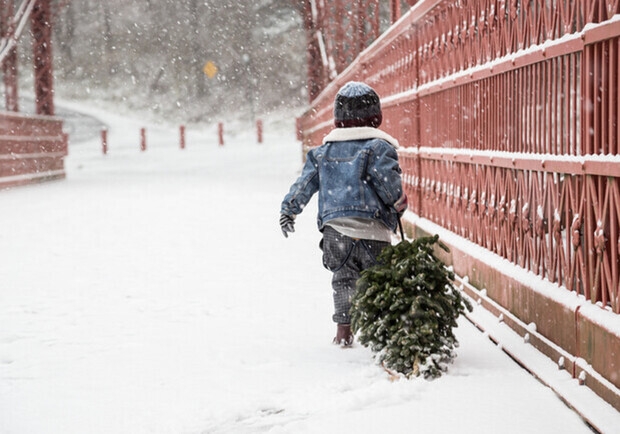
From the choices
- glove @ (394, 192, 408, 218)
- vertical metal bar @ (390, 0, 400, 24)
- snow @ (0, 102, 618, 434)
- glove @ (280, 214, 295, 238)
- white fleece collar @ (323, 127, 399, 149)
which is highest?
vertical metal bar @ (390, 0, 400, 24)

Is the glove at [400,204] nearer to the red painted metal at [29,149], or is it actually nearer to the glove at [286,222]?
the glove at [286,222]

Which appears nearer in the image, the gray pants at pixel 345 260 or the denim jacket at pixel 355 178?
the denim jacket at pixel 355 178

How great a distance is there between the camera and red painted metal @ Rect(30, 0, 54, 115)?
73.7 ft

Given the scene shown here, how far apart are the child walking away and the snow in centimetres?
42

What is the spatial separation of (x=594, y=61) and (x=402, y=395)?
4.73ft

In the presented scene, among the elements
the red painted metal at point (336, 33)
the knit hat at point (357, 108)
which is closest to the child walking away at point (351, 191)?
the knit hat at point (357, 108)

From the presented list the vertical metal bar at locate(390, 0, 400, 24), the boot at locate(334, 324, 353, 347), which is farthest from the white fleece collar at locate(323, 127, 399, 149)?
the vertical metal bar at locate(390, 0, 400, 24)

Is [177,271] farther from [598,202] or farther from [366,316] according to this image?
[598,202]

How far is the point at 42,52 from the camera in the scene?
22750mm

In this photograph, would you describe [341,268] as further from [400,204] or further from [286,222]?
[400,204]

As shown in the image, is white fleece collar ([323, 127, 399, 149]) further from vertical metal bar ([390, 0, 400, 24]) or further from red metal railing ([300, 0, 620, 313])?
vertical metal bar ([390, 0, 400, 24])

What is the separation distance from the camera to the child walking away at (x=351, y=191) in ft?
15.5

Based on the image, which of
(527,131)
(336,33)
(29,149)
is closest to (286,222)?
(527,131)

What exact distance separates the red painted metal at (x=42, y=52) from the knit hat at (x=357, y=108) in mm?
18754
